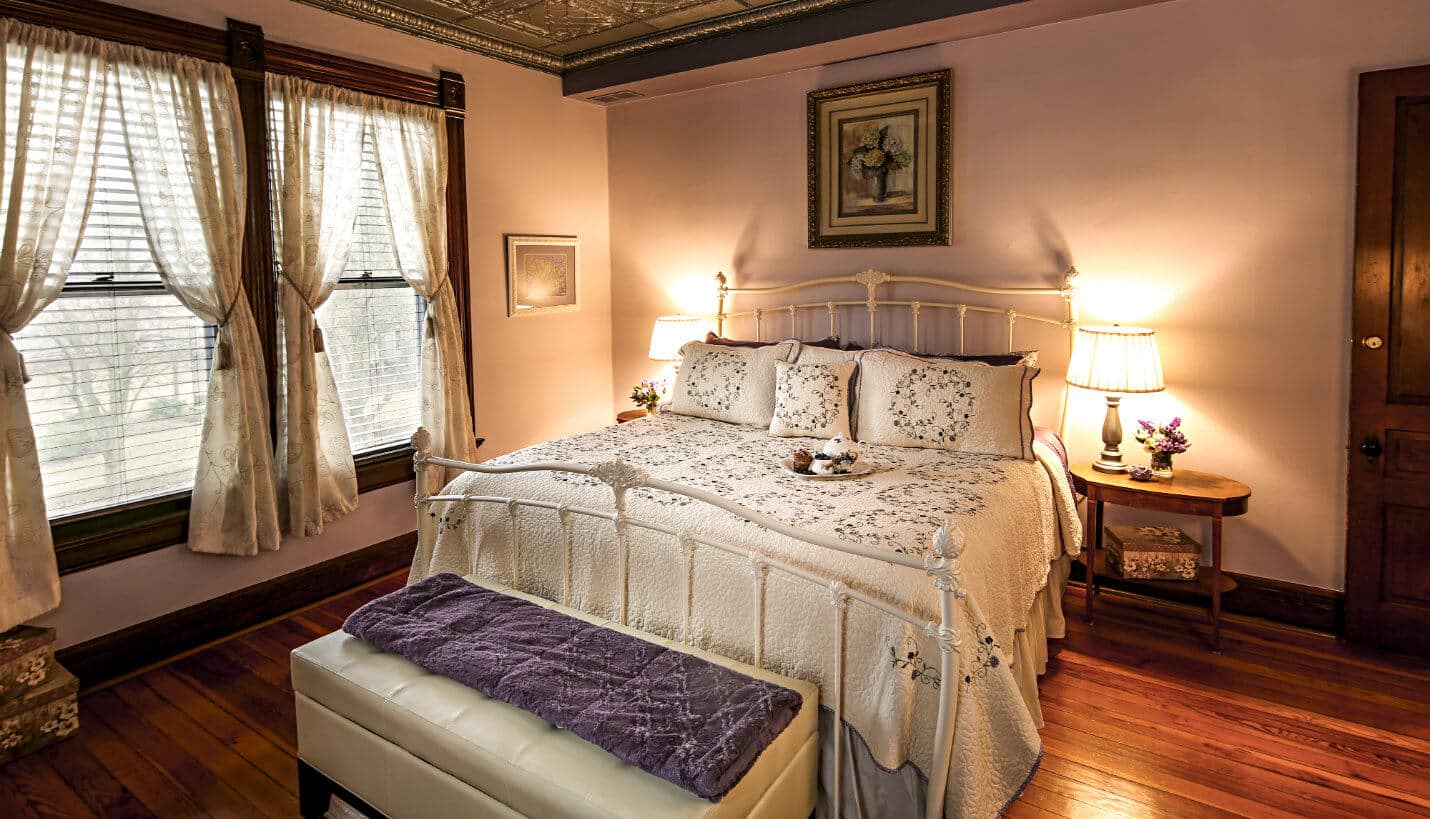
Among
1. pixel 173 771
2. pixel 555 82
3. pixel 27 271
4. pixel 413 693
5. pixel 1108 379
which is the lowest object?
pixel 173 771

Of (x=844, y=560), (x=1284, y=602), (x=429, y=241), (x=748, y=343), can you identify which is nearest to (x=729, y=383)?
(x=748, y=343)

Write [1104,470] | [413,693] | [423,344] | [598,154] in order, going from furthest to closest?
1. [598,154]
2. [423,344]
3. [1104,470]
4. [413,693]

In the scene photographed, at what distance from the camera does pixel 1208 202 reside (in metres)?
3.46

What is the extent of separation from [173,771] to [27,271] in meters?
1.72

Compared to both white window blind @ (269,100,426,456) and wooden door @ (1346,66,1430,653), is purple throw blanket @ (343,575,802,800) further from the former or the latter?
wooden door @ (1346,66,1430,653)

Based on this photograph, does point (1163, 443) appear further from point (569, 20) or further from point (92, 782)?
point (92, 782)

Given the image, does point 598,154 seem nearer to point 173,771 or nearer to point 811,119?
point 811,119

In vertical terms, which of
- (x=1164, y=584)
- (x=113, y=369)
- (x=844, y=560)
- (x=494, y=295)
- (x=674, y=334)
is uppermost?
(x=494, y=295)

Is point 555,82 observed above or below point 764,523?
above

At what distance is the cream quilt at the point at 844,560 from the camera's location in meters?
2.07

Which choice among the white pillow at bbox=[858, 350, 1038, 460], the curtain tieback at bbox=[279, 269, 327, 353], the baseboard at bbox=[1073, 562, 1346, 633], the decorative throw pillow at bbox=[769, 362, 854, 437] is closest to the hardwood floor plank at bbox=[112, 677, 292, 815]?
the curtain tieback at bbox=[279, 269, 327, 353]

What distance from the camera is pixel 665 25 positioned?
432cm

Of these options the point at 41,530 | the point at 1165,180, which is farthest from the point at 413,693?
the point at 1165,180

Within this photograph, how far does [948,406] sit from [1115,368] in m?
0.70
